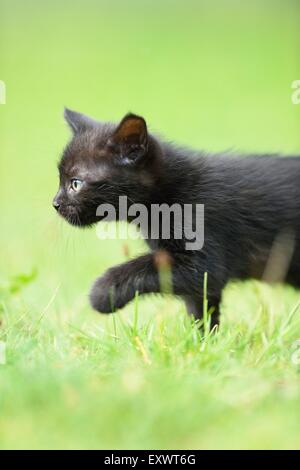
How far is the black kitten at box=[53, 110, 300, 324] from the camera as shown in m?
3.23

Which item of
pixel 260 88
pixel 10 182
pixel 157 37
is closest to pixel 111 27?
pixel 157 37

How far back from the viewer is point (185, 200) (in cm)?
335

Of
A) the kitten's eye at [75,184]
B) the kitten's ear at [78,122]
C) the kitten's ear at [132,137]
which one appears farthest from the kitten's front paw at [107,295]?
the kitten's ear at [78,122]

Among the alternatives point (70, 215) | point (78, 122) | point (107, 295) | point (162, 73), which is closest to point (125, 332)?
point (107, 295)

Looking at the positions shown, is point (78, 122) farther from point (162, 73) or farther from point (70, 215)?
point (162, 73)

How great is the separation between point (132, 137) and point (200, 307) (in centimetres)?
97

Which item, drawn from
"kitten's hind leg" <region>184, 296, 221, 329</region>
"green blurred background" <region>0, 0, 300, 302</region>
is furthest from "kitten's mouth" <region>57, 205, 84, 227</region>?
"green blurred background" <region>0, 0, 300, 302</region>

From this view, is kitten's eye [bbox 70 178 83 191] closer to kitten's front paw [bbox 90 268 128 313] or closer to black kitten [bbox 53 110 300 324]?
black kitten [bbox 53 110 300 324]

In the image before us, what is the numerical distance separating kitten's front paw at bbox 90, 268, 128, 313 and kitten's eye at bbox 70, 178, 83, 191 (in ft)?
1.45

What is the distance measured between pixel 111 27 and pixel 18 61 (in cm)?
192

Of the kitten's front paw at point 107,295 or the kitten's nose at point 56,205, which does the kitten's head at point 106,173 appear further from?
the kitten's front paw at point 107,295

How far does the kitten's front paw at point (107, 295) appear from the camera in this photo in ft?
10.4
